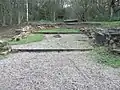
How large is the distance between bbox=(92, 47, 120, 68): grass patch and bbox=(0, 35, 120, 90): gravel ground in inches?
11.2

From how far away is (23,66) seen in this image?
6898mm

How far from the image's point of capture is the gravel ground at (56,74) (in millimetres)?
5078

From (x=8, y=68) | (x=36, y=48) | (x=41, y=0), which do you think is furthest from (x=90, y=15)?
(x=8, y=68)

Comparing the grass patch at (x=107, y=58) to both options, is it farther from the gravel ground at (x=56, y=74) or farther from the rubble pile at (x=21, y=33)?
the rubble pile at (x=21, y=33)

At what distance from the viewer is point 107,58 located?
780cm

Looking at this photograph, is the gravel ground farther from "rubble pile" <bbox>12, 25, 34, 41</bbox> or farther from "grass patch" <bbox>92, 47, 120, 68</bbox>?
"rubble pile" <bbox>12, 25, 34, 41</bbox>

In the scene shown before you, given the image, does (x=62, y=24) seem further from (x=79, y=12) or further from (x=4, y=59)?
(x=4, y=59)

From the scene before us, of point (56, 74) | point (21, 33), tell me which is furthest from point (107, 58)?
point (21, 33)

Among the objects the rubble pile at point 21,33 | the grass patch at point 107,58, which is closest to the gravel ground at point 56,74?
the grass patch at point 107,58

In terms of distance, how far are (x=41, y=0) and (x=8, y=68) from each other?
1812cm

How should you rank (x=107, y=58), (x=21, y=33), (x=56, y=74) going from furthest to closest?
(x=21, y=33) → (x=107, y=58) → (x=56, y=74)

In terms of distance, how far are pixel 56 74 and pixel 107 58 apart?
7.85 ft

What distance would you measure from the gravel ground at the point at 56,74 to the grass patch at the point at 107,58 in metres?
0.28

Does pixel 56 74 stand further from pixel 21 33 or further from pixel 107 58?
pixel 21 33
